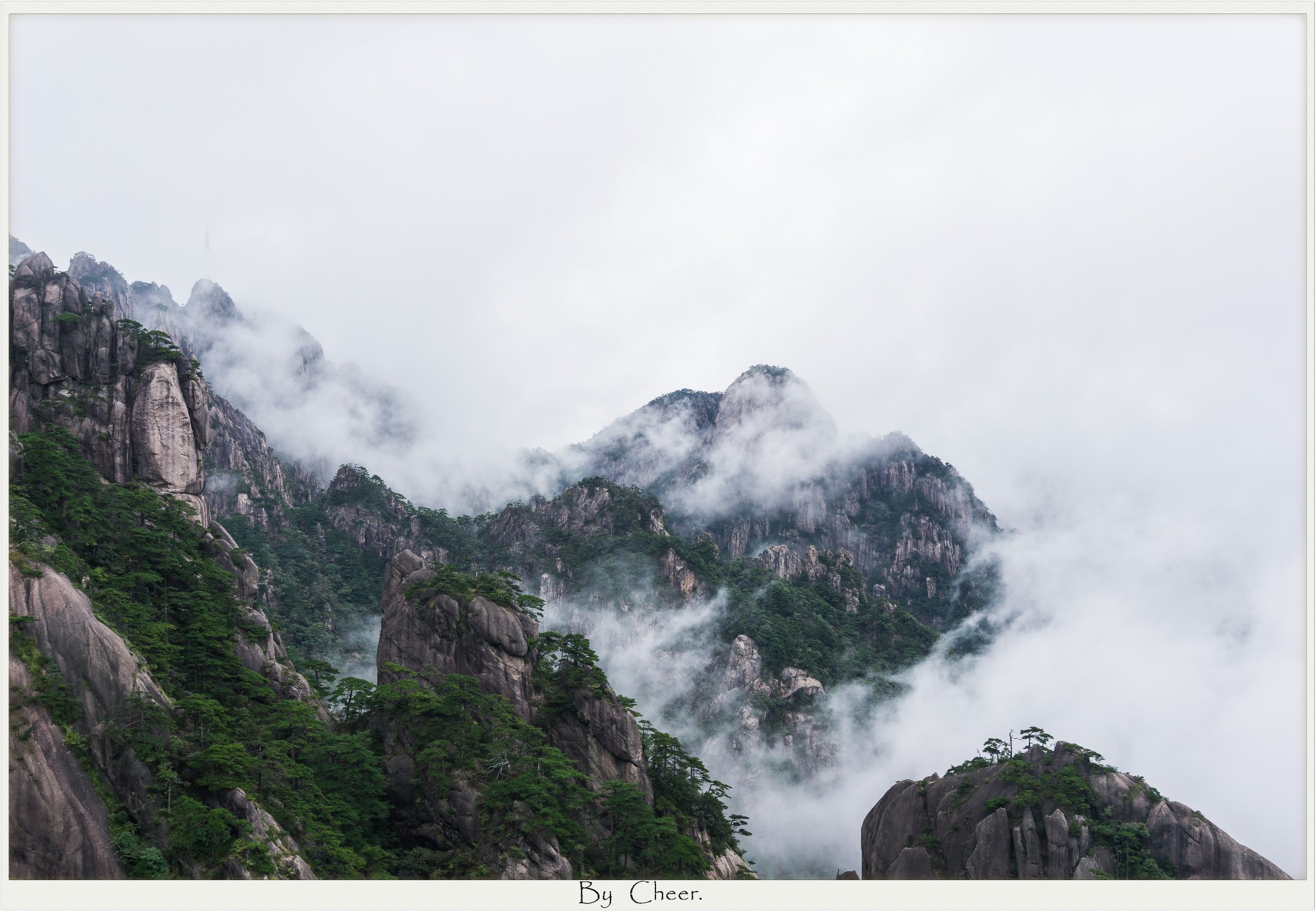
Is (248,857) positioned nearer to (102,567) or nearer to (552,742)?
(102,567)

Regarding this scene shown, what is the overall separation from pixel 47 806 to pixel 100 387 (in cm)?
3639

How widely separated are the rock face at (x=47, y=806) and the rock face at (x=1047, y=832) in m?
45.4

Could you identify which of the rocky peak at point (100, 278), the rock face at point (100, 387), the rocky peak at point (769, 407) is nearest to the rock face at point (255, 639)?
the rock face at point (100, 387)

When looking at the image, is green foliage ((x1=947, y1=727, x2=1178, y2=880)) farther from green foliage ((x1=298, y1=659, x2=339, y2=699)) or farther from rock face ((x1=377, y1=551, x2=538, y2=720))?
green foliage ((x1=298, y1=659, x2=339, y2=699))

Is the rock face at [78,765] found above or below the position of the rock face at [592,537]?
below

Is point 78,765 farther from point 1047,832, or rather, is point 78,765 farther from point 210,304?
point 210,304

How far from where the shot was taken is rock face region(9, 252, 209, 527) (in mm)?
51188

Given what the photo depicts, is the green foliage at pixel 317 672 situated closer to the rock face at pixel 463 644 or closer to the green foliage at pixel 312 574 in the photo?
the rock face at pixel 463 644

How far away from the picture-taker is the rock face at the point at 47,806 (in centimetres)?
2438

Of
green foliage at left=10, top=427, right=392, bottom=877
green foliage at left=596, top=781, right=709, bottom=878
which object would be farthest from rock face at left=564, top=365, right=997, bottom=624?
green foliage at left=10, top=427, right=392, bottom=877

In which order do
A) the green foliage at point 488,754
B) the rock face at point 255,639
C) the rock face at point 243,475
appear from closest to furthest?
the green foliage at point 488,754
the rock face at point 255,639
the rock face at point 243,475

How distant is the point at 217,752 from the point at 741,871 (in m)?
35.3

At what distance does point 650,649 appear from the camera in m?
112

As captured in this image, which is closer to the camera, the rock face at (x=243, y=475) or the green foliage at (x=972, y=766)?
the green foliage at (x=972, y=766)
